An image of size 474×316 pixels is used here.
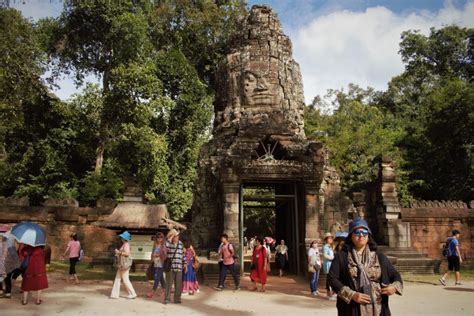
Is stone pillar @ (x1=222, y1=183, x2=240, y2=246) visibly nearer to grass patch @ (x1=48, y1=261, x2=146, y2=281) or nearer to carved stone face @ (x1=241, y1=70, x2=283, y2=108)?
grass patch @ (x1=48, y1=261, x2=146, y2=281)

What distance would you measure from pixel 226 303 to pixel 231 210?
147 inches

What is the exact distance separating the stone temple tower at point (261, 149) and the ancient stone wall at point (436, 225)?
15.2 ft

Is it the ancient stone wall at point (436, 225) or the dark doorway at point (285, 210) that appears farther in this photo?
the ancient stone wall at point (436, 225)

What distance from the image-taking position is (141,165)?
860 inches

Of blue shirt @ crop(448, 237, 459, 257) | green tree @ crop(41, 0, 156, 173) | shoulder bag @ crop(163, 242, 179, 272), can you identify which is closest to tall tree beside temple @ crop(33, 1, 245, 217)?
green tree @ crop(41, 0, 156, 173)

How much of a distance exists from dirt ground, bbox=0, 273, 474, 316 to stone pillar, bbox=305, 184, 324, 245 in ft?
5.38

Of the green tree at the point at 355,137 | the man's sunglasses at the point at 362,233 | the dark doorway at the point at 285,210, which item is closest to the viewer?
the man's sunglasses at the point at 362,233

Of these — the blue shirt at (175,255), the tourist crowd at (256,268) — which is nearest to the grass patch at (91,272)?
the tourist crowd at (256,268)

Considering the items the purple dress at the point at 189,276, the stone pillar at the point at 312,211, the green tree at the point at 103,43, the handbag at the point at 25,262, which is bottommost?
the purple dress at the point at 189,276

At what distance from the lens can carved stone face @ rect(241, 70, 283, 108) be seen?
47.8 feet

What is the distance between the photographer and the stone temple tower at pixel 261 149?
473 inches

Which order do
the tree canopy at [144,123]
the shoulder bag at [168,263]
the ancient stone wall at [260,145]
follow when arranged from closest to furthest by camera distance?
the shoulder bag at [168,263], the ancient stone wall at [260,145], the tree canopy at [144,123]

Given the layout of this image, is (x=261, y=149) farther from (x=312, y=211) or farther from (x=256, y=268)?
(x=256, y=268)

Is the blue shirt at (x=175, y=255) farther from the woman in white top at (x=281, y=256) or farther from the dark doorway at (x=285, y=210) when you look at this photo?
the woman in white top at (x=281, y=256)
